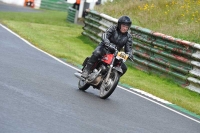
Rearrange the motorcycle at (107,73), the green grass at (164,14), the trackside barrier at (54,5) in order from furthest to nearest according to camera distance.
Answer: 1. the trackside barrier at (54,5)
2. the green grass at (164,14)
3. the motorcycle at (107,73)

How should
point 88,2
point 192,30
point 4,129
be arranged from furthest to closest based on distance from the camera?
1. point 88,2
2. point 192,30
3. point 4,129

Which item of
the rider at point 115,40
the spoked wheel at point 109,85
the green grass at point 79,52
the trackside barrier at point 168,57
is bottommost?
the green grass at point 79,52

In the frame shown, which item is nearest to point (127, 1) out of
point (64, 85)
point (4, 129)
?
point (64, 85)

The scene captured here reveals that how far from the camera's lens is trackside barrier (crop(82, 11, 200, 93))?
59.9ft

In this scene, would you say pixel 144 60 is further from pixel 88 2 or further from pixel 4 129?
pixel 88 2

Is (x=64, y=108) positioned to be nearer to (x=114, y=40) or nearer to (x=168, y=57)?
(x=114, y=40)

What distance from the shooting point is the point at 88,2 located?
4006 cm

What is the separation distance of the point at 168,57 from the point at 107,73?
250 inches

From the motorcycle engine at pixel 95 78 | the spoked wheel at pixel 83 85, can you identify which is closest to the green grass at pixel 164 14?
the spoked wheel at pixel 83 85

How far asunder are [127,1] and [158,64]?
38.6ft

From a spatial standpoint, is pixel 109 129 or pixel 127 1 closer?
pixel 109 129

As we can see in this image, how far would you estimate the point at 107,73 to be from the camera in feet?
44.5

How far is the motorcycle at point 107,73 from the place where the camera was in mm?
13273

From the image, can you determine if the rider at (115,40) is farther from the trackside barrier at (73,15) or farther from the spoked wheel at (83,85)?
the trackside barrier at (73,15)
